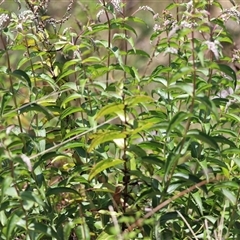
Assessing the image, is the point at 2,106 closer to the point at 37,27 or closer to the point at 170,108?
the point at 37,27

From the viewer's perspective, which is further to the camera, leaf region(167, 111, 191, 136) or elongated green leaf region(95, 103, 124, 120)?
elongated green leaf region(95, 103, 124, 120)

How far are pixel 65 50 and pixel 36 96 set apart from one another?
21cm

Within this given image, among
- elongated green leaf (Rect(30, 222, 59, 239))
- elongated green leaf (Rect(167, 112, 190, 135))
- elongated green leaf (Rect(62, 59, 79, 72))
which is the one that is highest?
elongated green leaf (Rect(62, 59, 79, 72))

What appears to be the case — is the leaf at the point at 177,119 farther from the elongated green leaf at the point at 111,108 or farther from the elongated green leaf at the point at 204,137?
the elongated green leaf at the point at 111,108

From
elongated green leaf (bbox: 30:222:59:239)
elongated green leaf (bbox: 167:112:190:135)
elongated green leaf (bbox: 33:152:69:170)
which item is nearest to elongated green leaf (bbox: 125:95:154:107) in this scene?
elongated green leaf (bbox: 167:112:190:135)

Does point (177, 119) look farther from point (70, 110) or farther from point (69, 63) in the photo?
point (69, 63)

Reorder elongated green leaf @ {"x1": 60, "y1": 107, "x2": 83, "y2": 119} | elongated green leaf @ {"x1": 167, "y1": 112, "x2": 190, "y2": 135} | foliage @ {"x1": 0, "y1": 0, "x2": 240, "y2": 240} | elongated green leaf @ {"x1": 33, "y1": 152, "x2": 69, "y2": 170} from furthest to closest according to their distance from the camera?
elongated green leaf @ {"x1": 60, "y1": 107, "x2": 83, "y2": 119}, elongated green leaf @ {"x1": 33, "y1": 152, "x2": 69, "y2": 170}, foliage @ {"x1": 0, "y1": 0, "x2": 240, "y2": 240}, elongated green leaf @ {"x1": 167, "y1": 112, "x2": 190, "y2": 135}

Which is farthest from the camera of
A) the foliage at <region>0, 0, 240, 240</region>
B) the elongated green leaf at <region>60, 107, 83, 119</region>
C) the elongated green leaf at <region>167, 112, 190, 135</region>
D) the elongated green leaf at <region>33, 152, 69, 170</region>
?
the elongated green leaf at <region>60, 107, 83, 119</region>

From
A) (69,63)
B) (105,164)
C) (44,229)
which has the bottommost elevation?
(44,229)

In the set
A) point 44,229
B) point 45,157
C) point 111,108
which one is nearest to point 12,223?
point 44,229

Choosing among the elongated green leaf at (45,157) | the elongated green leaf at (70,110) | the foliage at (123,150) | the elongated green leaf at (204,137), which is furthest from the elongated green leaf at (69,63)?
the elongated green leaf at (204,137)

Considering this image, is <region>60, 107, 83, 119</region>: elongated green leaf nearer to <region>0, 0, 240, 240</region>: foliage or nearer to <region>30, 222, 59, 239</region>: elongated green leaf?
<region>0, 0, 240, 240</region>: foliage

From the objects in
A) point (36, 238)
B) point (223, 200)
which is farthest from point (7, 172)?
point (223, 200)

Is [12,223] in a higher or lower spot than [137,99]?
lower
